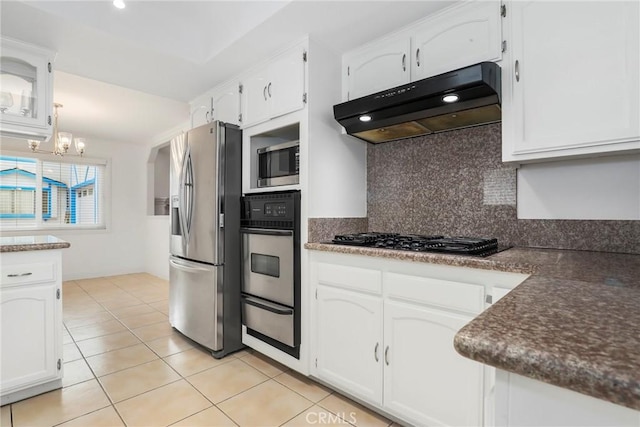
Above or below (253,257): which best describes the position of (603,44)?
above

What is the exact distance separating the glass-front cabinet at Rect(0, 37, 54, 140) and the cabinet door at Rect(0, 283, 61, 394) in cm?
104

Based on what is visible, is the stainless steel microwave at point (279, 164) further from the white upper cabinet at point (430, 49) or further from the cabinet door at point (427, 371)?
the cabinet door at point (427, 371)

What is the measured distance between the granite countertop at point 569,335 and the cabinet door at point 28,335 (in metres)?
2.41

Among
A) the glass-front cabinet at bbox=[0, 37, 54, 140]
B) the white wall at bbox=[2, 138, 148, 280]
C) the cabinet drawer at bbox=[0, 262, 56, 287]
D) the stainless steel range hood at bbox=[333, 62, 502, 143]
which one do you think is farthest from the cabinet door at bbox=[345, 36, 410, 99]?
the white wall at bbox=[2, 138, 148, 280]

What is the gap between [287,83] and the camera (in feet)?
7.38

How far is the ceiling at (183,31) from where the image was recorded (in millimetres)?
1843

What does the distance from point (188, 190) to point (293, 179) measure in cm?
101

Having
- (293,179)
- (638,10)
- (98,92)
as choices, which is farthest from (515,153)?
(98,92)

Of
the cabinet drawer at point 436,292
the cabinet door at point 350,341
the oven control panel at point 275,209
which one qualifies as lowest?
the cabinet door at point 350,341

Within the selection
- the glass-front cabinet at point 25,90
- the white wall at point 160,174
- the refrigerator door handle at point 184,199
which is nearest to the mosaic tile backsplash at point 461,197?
the refrigerator door handle at point 184,199

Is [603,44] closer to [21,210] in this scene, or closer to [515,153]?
[515,153]

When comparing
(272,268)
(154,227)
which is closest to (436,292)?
(272,268)

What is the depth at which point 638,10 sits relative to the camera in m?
1.28

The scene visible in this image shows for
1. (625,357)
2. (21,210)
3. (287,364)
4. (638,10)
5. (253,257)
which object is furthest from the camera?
(21,210)
